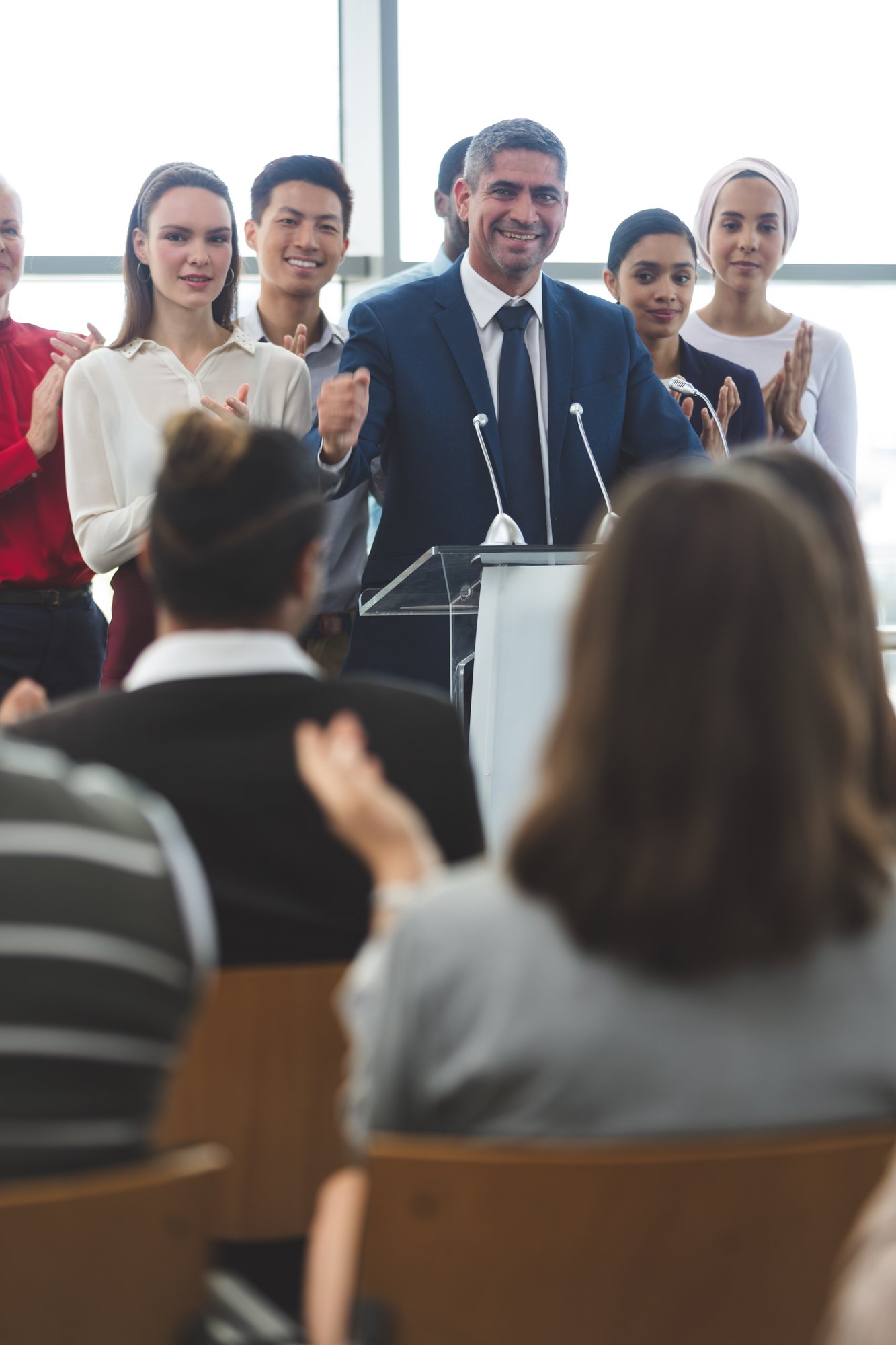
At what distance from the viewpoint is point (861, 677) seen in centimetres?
127

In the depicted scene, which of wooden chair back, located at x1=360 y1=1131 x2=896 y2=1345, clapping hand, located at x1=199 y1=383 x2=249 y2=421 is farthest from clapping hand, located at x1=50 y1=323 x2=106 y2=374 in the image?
wooden chair back, located at x1=360 y1=1131 x2=896 y2=1345

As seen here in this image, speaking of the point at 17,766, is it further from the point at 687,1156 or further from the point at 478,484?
the point at 478,484

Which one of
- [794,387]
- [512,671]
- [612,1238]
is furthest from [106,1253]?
[794,387]

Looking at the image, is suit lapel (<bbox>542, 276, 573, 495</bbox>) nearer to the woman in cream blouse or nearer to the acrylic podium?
the woman in cream blouse

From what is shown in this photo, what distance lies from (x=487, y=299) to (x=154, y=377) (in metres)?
0.87

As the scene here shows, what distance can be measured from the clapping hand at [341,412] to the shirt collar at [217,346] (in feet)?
1.43

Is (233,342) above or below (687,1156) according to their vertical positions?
above

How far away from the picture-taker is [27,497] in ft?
11.0

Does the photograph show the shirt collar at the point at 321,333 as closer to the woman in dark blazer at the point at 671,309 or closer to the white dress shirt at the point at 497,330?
the white dress shirt at the point at 497,330

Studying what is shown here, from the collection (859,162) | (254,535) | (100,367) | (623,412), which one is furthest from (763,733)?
(859,162)

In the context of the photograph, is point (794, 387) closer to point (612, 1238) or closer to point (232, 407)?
point (232, 407)

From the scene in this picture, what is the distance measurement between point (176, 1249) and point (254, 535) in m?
0.69

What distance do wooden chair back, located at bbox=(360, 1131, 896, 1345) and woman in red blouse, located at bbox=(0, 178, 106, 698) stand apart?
257cm

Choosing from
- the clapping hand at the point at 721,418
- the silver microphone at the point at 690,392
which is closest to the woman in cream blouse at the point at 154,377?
the silver microphone at the point at 690,392
